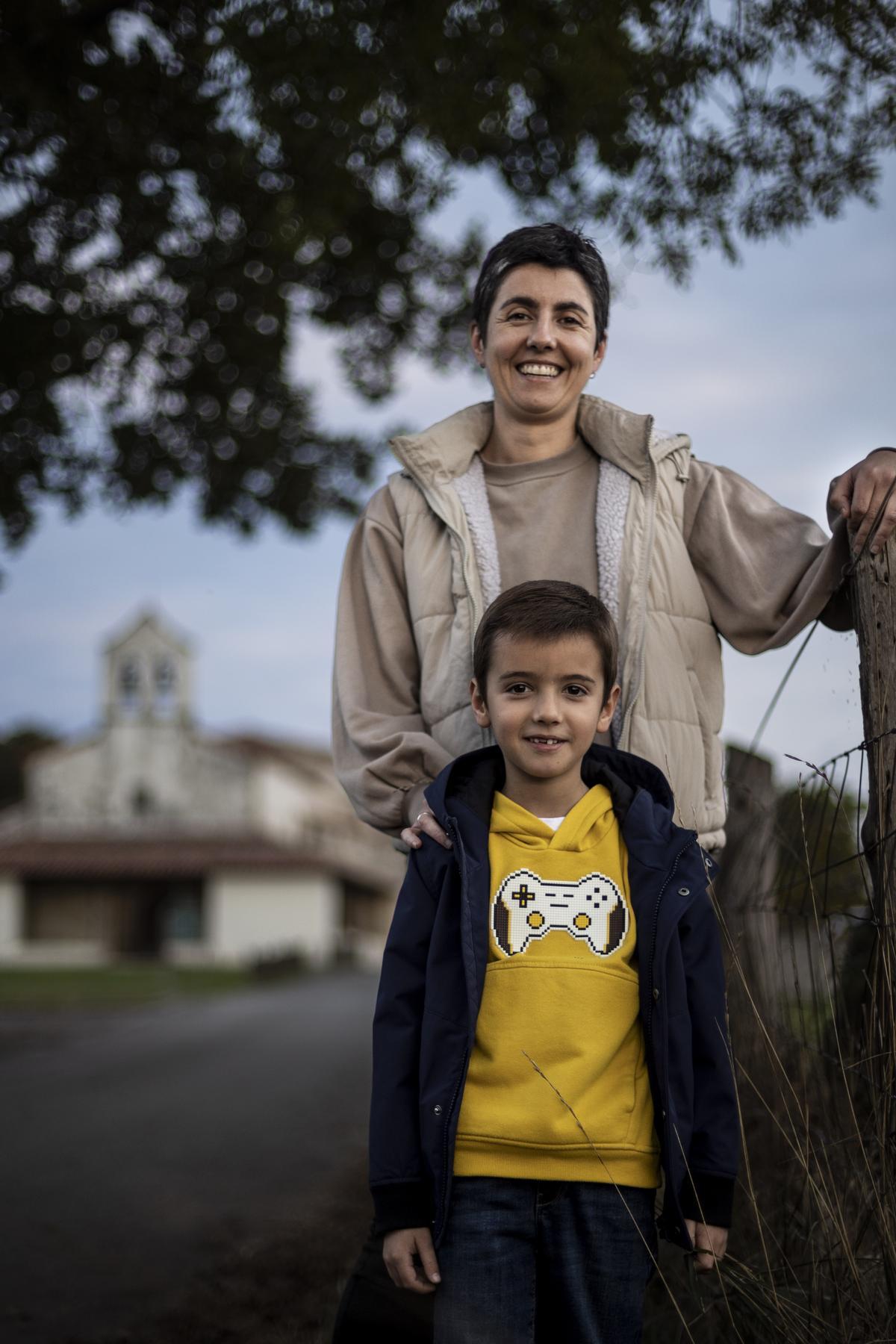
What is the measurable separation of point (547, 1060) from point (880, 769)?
860 mm

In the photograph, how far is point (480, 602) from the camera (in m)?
2.75

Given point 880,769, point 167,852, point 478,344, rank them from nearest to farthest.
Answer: point 880,769, point 478,344, point 167,852

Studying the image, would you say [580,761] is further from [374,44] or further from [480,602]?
[374,44]

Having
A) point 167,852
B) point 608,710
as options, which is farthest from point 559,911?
point 167,852

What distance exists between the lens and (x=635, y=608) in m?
2.70

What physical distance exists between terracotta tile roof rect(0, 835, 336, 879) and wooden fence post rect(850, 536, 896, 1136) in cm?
3824

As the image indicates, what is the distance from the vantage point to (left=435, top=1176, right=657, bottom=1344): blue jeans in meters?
2.16

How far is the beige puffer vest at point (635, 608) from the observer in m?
2.71

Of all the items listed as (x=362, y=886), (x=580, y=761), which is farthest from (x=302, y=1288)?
(x=362, y=886)

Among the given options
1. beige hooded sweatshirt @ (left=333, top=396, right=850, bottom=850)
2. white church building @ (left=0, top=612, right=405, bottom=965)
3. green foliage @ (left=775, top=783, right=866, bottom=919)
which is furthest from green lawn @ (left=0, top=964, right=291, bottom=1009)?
beige hooded sweatshirt @ (left=333, top=396, right=850, bottom=850)

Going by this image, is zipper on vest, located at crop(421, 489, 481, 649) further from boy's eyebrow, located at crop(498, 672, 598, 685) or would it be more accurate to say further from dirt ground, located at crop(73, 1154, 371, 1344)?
dirt ground, located at crop(73, 1154, 371, 1344)

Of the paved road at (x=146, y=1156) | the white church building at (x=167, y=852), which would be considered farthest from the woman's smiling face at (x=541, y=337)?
the white church building at (x=167, y=852)

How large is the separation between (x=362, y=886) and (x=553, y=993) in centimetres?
4443

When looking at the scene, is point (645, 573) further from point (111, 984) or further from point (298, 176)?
point (111, 984)
